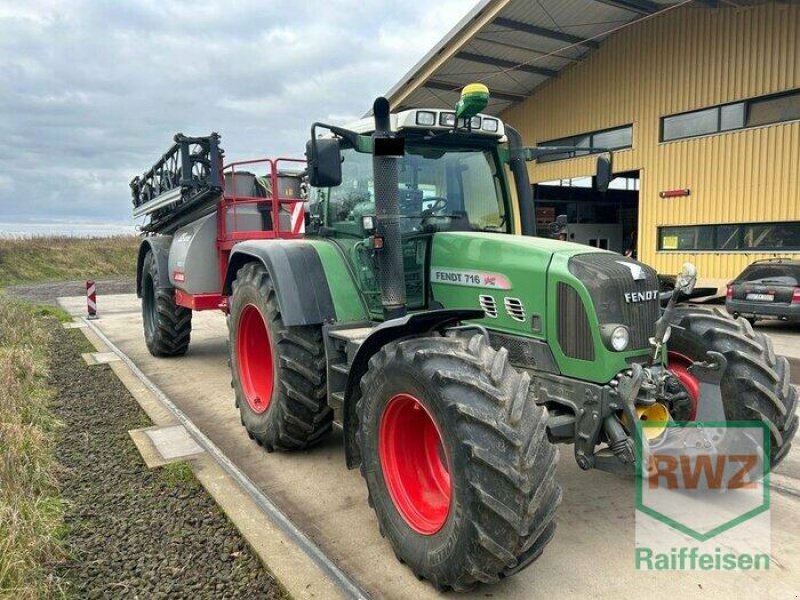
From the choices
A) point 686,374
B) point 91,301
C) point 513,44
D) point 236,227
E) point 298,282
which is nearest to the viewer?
point 686,374

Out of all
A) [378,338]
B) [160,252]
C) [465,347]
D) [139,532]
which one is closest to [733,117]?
[160,252]

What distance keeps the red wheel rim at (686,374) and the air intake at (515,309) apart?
104cm

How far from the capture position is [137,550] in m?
3.39

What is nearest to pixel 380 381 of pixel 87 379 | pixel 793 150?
pixel 87 379

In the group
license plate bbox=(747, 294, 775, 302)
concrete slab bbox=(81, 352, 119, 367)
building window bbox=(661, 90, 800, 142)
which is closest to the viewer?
concrete slab bbox=(81, 352, 119, 367)

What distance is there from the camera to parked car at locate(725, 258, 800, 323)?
11000 millimetres

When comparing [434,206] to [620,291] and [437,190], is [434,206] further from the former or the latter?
[620,291]

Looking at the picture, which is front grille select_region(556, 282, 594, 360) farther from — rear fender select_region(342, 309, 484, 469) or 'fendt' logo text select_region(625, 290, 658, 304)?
rear fender select_region(342, 309, 484, 469)

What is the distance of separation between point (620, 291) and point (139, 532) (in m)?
3.11

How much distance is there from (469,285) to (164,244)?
19.9 feet

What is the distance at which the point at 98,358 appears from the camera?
28.2 feet

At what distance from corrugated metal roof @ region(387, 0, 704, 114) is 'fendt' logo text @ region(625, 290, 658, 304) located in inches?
503

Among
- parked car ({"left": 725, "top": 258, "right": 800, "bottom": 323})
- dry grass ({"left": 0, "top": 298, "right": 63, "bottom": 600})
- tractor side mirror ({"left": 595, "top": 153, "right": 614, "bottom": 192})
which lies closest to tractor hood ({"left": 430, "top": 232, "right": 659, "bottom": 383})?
tractor side mirror ({"left": 595, "top": 153, "right": 614, "bottom": 192})

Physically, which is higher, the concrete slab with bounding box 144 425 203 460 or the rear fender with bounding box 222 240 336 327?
the rear fender with bounding box 222 240 336 327
